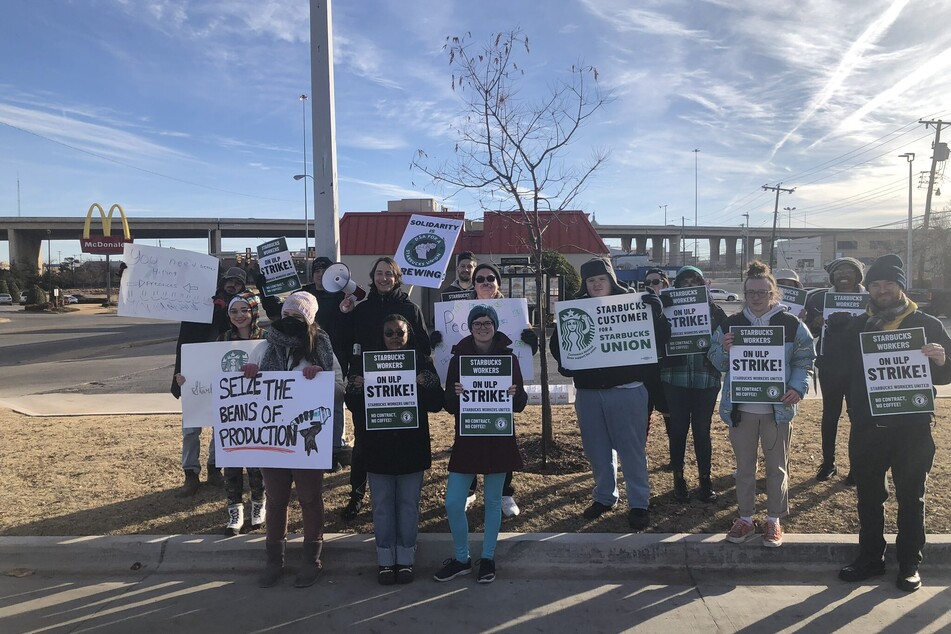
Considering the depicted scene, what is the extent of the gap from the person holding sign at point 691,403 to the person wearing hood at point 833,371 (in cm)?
129

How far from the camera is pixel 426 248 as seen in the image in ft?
20.0

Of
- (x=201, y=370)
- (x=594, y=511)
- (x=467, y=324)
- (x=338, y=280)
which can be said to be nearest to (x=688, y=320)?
(x=594, y=511)

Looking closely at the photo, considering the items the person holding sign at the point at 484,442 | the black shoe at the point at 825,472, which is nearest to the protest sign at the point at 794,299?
the black shoe at the point at 825,472

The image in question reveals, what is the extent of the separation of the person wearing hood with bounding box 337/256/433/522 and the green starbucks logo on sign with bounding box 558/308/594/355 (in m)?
1.11

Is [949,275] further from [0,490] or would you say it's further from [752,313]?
[0,490]

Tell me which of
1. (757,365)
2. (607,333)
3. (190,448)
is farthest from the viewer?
(190,448)

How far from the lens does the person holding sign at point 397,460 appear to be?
159 inches

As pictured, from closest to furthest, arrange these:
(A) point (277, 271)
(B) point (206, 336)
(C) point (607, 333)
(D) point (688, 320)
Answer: (C) point (607, 333), (D) point (688, 320), (B) point (206, 336), (A) point (277, 271)

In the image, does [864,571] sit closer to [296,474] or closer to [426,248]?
[296,474]

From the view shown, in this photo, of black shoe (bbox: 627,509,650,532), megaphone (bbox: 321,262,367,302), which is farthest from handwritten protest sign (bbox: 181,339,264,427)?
black shoe (bbox: 627,509,650,532)

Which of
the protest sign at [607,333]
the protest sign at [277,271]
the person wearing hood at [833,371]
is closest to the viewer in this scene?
the protest sign at [607,333]

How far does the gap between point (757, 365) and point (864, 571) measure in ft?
4.99

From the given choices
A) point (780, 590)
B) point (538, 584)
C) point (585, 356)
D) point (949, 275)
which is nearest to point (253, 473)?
point (538, 584)

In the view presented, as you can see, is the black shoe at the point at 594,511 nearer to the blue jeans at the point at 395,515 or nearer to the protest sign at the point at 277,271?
the blue jeans at the point at 395,515
